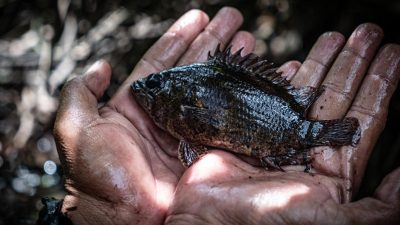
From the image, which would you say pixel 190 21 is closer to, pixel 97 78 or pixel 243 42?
pixel 243 42

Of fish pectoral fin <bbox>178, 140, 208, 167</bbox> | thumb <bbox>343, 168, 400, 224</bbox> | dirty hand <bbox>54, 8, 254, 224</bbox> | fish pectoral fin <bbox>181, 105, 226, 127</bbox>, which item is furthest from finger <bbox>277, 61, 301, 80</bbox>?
thumb <bbox>343, 168, 400, 224</bbox>

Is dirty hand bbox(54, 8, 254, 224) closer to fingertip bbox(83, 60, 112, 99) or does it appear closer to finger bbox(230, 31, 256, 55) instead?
fingertip bbox(83, 60, 112, 99)

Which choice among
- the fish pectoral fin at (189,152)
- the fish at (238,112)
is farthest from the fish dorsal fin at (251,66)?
the fish pectoral fin at (189,152)

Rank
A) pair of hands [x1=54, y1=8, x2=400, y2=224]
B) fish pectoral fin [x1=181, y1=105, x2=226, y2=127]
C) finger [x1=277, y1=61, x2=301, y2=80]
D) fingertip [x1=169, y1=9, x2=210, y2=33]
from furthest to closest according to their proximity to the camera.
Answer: fingertip [x1=169, y1=9, x2=210, y2=33] → finger [x1=277, y1=61, x2=301, y2=80] → fish pectoral fin [x1=181, y1=105, x2=226, y2=127] → pair of hands [x1=54, y1=8, x2=400, y2=224]

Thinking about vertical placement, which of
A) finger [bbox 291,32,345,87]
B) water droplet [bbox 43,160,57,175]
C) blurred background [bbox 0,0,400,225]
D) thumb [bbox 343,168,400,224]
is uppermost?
finger [bbox 291,32,345,87]

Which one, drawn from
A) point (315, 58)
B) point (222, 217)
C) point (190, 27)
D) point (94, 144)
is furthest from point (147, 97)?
point (315, 58)

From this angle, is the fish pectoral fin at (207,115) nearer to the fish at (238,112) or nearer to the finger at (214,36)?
the fish at (238,112)

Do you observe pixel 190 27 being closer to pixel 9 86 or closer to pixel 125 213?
pixel 125 213
